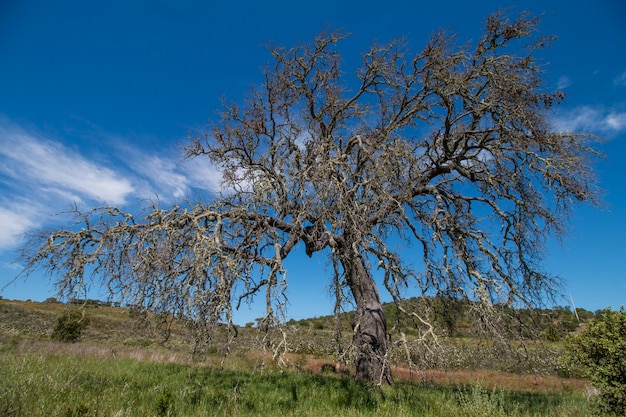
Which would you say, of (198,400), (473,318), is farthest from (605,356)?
(198,400)

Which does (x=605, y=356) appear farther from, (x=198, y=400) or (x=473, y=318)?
(x=198, y=400)

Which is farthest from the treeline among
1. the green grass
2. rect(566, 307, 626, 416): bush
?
the green grass

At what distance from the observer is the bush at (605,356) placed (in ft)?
17.9

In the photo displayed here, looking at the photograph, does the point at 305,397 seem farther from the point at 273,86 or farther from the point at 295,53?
the point at 295,53

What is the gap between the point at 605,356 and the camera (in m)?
5.90

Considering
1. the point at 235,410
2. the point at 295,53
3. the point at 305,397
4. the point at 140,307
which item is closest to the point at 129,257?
the point at 140,307

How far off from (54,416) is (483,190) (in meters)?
10.5

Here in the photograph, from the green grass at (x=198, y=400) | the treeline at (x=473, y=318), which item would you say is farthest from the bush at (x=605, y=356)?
the green grass at (x=198, y=400)

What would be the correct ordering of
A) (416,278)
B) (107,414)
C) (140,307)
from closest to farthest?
1. (107,414)
2. (140,307)
3. (416,278)

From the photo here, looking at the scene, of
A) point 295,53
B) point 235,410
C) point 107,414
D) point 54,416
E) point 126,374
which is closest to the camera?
point 54,416

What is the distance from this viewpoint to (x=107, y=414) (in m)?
4.16

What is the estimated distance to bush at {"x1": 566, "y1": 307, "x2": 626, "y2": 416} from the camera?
5461 millimetres

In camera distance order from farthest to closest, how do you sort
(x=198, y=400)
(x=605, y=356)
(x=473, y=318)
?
(x=473, y=318) < (x=605, y=356) < (x=198, y=400)

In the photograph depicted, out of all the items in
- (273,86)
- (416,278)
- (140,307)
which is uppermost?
(273,86)
